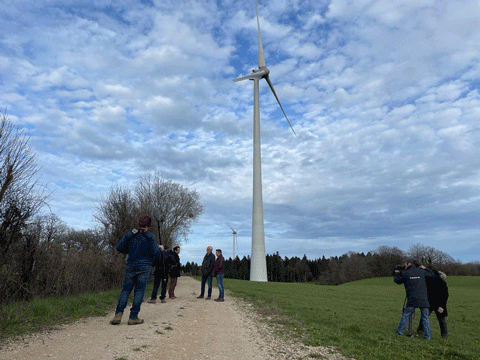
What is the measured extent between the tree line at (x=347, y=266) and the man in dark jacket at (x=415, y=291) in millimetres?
70850

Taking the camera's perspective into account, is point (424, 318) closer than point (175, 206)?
Yes

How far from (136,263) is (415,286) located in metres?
7.62

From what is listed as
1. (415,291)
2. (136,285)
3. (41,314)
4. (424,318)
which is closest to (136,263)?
(136,285)

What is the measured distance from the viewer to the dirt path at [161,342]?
18.8 feet

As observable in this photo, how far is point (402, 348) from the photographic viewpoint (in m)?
8.26

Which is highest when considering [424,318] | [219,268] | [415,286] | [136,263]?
[219,268]

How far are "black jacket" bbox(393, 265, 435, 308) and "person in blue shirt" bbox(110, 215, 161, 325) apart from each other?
23.1ft

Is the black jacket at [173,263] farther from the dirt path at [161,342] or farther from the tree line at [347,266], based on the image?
the tree line at [347,266]

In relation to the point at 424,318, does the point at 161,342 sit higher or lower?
lower

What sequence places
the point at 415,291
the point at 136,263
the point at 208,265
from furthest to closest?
the point at 208,265 → the point at 415,291 → the point at 136,263

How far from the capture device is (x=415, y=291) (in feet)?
31.5

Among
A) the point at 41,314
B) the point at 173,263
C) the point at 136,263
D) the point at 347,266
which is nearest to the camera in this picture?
the point at 136,263

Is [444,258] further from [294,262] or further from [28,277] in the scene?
[28,277]

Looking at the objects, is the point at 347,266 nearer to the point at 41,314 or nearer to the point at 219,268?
the point at 219,268
